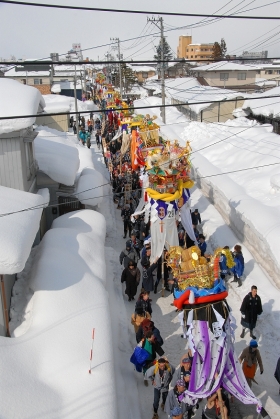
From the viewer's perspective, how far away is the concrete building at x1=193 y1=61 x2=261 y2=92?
133ft

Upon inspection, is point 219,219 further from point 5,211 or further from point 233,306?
point 5,211

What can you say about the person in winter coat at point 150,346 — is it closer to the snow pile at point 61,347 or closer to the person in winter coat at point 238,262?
the snow pile at point 61,347

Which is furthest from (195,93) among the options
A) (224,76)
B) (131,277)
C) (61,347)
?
(61,347)

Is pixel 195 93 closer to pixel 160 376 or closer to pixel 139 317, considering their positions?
pixel 139 317

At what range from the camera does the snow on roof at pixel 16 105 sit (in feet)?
31.0

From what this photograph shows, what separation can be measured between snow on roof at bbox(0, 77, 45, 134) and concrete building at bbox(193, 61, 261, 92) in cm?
3293

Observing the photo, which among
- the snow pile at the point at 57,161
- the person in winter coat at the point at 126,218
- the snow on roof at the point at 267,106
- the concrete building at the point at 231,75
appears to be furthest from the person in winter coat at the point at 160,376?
the concrete building at the point at 231,75

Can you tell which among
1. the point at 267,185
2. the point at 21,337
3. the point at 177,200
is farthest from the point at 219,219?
the point at 21,337

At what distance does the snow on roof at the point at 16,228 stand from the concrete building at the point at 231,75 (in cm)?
3473

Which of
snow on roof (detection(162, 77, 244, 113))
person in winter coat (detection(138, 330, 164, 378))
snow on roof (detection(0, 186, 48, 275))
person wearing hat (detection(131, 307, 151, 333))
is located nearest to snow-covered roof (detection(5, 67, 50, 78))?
snow on roof (detection(162, 77, 244, 113))

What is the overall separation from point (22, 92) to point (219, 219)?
7.55m

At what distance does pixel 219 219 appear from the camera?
573 inches

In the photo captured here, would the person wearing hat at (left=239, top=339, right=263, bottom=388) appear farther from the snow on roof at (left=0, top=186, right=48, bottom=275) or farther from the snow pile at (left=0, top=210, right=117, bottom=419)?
the snow on roof at (left=0, top=186, right=48, bottom=275)

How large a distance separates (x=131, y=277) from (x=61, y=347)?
3.46 meters
